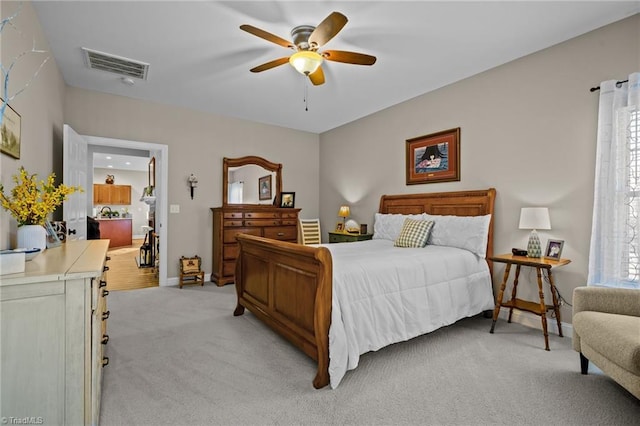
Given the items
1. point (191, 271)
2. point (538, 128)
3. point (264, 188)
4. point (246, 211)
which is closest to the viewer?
point (538, 128)

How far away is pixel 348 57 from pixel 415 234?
191 centimetres

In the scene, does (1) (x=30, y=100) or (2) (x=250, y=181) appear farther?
(2) (x=250, y=181)

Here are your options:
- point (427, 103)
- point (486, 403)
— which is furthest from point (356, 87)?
point (486, 403)

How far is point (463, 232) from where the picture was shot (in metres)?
3.22

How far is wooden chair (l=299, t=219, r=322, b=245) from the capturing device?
5559mm

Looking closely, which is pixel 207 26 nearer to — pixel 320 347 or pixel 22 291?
pixel 22 291

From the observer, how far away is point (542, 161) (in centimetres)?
299

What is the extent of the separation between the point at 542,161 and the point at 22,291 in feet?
12.7

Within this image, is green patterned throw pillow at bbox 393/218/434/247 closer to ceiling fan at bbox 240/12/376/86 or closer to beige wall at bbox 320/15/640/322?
beige wall at bbox 320/15/640/322

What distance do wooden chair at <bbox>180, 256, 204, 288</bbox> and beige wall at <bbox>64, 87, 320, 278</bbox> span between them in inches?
7.3

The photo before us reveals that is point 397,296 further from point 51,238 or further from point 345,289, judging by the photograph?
point 51,238

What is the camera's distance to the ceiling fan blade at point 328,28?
6.50ft

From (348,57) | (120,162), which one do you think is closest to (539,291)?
(348,57)

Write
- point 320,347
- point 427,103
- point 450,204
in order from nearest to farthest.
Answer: point 320,347, point 450,204, point 427,103
